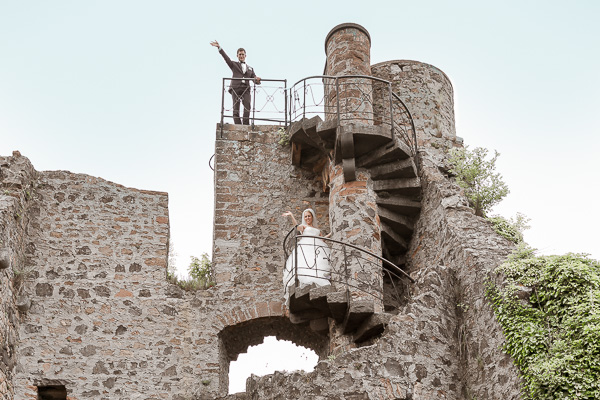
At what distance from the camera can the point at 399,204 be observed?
1230cm

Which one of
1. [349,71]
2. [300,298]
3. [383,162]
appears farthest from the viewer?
[349,71]

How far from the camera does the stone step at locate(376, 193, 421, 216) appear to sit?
1227cm

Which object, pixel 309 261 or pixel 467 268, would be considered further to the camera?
pixel 309 261

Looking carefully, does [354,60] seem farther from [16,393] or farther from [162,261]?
[16,393]

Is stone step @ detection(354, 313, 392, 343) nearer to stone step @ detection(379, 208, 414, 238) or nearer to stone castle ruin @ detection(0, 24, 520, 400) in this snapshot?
stone castle ruin @ detection(0, 24, 520, 400)

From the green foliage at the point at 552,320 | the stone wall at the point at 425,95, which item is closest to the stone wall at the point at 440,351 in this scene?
the green foliage at the point at 552,320

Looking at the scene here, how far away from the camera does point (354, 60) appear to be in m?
13.2

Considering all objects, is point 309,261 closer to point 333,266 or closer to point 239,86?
point 333,266

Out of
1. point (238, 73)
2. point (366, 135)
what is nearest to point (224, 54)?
point (238, 73)

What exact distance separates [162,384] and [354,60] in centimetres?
579

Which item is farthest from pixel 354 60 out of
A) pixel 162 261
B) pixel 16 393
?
pixel 16 393

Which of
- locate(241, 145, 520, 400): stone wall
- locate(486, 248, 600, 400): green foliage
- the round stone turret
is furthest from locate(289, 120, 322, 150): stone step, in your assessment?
locate(486, 248, 600, 400): green foliage

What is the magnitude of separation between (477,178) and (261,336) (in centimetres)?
401

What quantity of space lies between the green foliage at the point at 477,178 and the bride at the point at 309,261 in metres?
2.35
